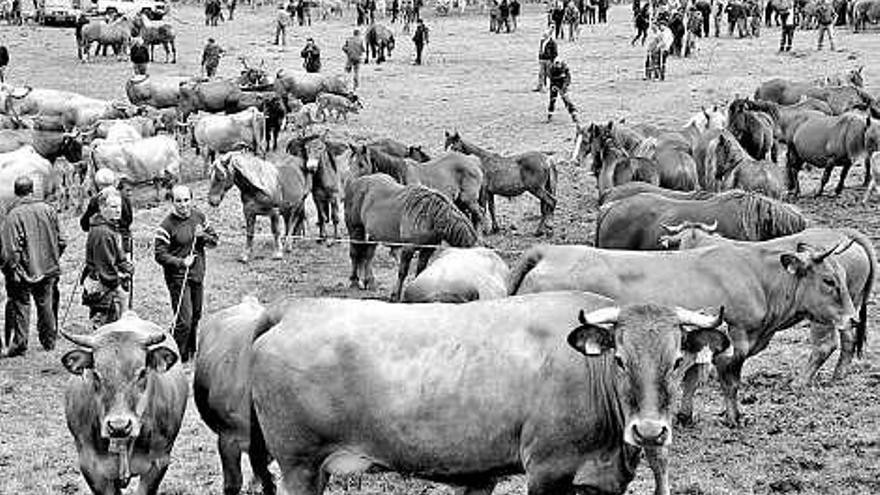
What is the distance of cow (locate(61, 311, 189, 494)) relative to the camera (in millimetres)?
7398

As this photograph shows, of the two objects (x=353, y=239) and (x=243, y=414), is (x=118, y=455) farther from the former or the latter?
(x=353, y=239)

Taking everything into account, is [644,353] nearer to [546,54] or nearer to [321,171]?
[321,171]

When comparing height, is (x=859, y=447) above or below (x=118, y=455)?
below

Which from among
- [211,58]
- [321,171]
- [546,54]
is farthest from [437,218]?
[211,58]

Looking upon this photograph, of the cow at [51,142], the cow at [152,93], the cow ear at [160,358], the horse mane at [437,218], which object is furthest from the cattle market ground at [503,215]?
the cow at [152,93]

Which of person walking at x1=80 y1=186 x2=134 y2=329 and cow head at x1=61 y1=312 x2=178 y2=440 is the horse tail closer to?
cow head at x1=61 y1=312 x2=178 y2=440

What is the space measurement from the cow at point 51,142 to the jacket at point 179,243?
29.5ft

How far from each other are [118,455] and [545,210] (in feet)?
35.5

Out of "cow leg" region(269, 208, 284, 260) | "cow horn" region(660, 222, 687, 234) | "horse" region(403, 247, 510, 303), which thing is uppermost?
"cow horn" region(660, 222, 687, 234)

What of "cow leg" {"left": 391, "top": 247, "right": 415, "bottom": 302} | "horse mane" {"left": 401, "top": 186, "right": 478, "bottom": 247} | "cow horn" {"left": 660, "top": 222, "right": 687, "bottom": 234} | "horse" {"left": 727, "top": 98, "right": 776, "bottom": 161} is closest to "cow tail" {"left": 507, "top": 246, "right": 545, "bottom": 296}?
"cow horn" {"left": 660, "top": 222, "right": 687, "bottom": 234}

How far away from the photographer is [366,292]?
49.8 feet

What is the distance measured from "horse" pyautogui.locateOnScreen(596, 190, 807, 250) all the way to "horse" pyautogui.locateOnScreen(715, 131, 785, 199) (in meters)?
3.39

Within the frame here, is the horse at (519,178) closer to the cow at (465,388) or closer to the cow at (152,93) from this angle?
the cow at (152,93)

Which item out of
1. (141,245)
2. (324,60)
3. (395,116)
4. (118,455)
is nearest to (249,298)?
(118,455)
